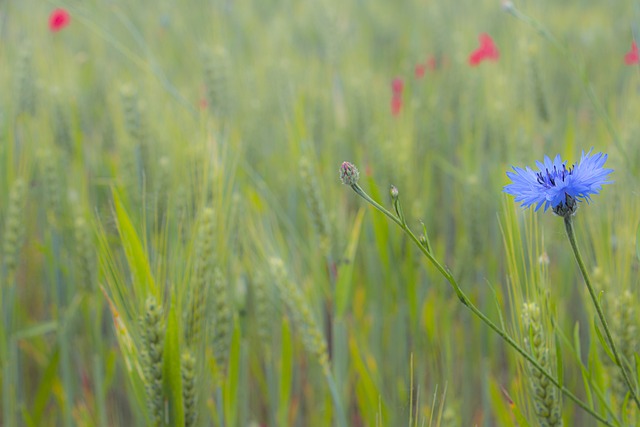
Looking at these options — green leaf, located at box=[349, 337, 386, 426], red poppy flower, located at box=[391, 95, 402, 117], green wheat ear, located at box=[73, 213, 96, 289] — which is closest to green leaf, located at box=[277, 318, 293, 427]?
green leaf, located at box=[349, 337, 386, 426]

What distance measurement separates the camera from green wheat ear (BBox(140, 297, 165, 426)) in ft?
2.55

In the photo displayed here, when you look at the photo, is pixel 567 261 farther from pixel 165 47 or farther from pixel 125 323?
pixel 165 47

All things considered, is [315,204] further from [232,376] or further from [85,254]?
[85,254]

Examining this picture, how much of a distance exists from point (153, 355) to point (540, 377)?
422mm

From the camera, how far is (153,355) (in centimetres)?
78

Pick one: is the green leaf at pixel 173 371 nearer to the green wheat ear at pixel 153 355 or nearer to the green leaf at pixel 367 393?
the green wheat ear at pixel 153 355

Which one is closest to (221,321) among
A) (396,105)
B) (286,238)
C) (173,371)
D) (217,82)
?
(173,371)

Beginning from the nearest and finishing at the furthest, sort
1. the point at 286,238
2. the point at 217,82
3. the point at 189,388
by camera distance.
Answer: the point at 189,388 → the point at 286,238 → the point at 217,82

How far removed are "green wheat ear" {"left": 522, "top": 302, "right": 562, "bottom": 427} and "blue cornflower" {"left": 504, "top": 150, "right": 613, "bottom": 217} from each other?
0.16m

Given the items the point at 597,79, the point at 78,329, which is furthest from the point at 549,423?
the point at 597,79

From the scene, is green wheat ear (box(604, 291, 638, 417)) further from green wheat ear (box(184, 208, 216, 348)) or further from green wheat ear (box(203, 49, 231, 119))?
green wheat ear (box(203, 49, 231, 119))

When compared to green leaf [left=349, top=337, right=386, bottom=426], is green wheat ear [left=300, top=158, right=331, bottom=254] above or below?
above

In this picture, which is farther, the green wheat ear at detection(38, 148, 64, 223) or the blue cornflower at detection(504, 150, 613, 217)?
the green wheat ear at detection(38, 148, 64, 223)

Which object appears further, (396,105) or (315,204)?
(396,105)
